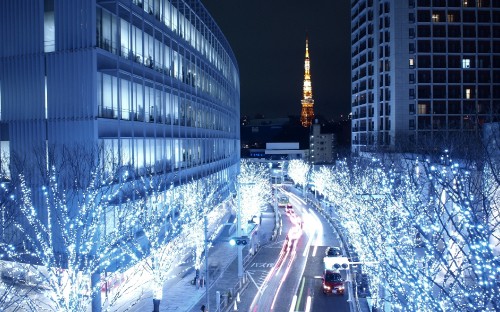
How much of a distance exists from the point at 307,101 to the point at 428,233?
150 meters

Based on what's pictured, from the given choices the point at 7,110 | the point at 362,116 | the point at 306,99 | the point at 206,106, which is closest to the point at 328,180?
Answer: the point at 362,116

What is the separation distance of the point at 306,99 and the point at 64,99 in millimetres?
156759

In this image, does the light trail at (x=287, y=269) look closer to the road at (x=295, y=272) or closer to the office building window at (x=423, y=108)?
the road at (x=295, y=272)

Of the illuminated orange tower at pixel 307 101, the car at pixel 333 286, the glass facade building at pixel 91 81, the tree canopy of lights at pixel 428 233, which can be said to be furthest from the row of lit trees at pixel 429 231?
the illuminated orange tower at pixel 307 101

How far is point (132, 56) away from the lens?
2200 centimetres

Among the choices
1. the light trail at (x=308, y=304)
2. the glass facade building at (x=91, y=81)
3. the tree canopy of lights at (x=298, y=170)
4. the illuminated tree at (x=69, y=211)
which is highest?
the glass facade building at (x=91, y=81)

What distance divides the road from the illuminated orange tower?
411 feet

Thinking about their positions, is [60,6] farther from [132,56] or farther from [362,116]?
[362,116]

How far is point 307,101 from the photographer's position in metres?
171

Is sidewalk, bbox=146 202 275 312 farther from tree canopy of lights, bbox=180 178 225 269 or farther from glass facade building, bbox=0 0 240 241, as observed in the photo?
glass facade building, bbox=0 0 240 241

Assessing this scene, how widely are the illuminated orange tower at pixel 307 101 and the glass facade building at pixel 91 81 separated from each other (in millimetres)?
140019

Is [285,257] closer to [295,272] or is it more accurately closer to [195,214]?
[295,272]

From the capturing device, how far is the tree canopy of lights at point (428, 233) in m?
8.72

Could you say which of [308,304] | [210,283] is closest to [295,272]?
[210,283]
